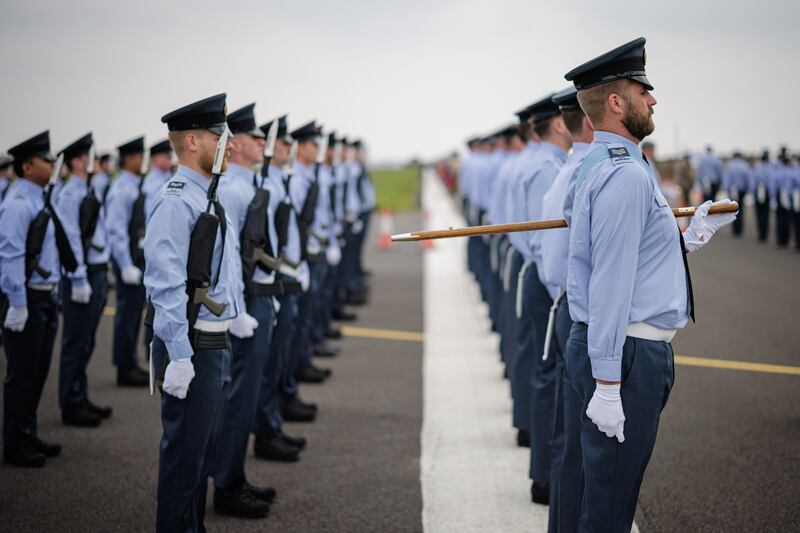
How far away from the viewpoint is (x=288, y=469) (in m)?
5.54

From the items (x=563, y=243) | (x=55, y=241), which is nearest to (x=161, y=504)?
(x=563, y=243)

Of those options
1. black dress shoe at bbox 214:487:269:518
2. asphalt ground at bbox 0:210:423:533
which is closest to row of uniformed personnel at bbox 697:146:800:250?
asphalt ground at bbox 0:210:423:533

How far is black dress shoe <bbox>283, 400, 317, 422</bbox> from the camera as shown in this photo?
6645mm

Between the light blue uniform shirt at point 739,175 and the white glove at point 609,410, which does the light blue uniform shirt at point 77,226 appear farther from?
the light blue uniform shirt at point 739,175

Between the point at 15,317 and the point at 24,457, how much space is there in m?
0.97

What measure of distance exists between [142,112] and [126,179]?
2.81m

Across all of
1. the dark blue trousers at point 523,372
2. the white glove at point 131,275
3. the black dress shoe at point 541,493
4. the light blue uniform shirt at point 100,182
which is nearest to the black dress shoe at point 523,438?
the dark blue trousers at point 523,372

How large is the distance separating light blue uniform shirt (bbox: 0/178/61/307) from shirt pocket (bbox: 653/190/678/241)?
4.37 metres

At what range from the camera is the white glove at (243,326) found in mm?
4645

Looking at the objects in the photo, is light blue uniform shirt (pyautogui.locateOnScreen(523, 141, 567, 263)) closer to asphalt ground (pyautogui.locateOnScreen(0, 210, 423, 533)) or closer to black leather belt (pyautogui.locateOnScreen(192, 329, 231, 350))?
asphalt ground (pyautogui.locateOnScreen(0, 210, 423, 533))

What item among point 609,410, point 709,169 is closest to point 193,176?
point 609,410

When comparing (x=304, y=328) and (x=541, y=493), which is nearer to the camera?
(x=541, y=493)

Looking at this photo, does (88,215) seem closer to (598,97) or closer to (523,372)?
(523,372)

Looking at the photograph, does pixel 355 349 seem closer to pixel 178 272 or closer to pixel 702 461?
pixel 702 461
